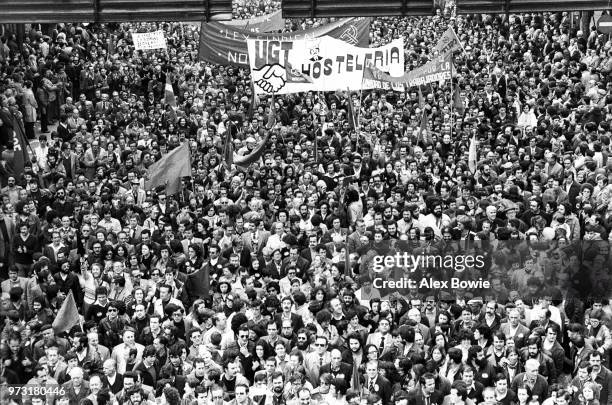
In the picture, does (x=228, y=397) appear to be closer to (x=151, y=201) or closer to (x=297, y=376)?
(x=297, y=376)

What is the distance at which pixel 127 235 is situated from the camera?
77.4ft

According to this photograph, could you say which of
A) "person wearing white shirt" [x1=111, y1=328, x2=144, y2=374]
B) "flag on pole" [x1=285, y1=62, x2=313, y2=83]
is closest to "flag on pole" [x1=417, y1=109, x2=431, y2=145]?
"flag on pole" [x1=285, y1=62, x2=313, y2=83]

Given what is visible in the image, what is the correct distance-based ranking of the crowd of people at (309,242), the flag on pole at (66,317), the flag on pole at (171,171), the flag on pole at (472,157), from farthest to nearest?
Result: the flag on pole at (472,157), the flag on pole at (171,171), the flag on pole at (66,317), the crowd of people at (309,242)

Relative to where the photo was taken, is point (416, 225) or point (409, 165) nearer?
point (416, 225)

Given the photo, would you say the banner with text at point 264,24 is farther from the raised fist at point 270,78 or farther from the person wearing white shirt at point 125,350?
the person wearing white shirt at point 125,350

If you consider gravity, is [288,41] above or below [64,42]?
above

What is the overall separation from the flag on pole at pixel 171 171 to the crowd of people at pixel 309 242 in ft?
0.65

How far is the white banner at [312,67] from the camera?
95.8ft

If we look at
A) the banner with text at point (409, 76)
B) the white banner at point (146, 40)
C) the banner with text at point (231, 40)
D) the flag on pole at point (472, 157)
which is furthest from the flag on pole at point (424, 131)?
the white banner at point (146, 40)

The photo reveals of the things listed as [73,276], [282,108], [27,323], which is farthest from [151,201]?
[282,108]

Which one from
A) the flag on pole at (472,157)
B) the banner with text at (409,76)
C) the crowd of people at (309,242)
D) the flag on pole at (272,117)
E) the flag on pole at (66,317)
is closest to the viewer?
the crowd of people at (309,242)

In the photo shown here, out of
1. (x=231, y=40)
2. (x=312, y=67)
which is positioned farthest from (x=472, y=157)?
(x=231, y=40)

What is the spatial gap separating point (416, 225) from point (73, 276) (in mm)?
4760

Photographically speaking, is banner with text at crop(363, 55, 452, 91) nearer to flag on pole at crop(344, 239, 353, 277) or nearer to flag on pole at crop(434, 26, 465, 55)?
flag on pole at crop(434, 26, 465, 55)
